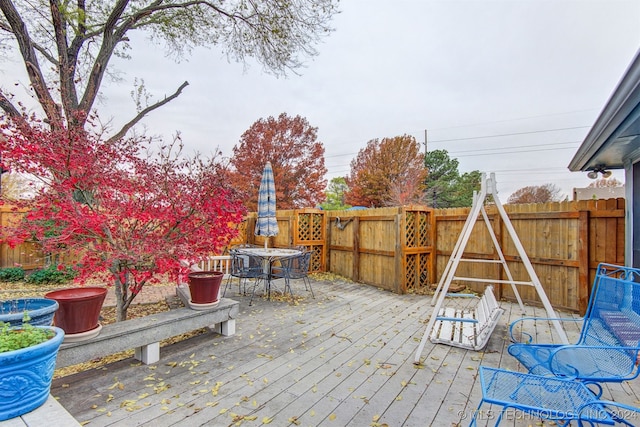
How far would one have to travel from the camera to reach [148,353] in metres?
2.69

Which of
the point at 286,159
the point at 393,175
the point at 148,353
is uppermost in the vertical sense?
the point at 286,159

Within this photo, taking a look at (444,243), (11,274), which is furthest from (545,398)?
(11,274)

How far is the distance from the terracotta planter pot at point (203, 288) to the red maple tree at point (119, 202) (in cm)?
22

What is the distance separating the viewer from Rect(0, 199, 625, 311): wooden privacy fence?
427 centimetres

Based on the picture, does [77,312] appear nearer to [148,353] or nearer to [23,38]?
[148,353]

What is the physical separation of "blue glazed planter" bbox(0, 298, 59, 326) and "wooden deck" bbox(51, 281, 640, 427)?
25.5 inches

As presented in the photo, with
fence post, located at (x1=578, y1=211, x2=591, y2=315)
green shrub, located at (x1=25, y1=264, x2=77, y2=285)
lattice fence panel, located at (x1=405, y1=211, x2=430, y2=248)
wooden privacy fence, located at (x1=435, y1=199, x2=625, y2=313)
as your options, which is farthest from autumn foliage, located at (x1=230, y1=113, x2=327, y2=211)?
fence post, located at (x1=578, y1=211, x2=591, y2=315)

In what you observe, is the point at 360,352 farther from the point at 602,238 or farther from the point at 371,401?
the point at 602,238

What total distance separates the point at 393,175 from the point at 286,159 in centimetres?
752

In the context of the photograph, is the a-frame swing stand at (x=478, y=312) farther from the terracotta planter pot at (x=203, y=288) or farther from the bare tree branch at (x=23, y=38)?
the bare tree branch at (x=23, y=38)

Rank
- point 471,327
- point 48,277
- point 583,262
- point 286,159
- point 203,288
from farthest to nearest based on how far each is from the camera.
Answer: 1. point 286,159
2. point 48,277
3. point 583,262
4. point 471,327
5. point 203,288

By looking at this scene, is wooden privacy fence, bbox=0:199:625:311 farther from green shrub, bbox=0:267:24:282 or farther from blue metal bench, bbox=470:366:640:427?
blue metal bench, bbox=470:366:640:427

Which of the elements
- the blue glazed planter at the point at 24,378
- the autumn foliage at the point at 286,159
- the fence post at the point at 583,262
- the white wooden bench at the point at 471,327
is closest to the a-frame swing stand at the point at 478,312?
the white wooden bench at the point at 471,327

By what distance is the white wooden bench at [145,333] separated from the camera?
2270 mm
